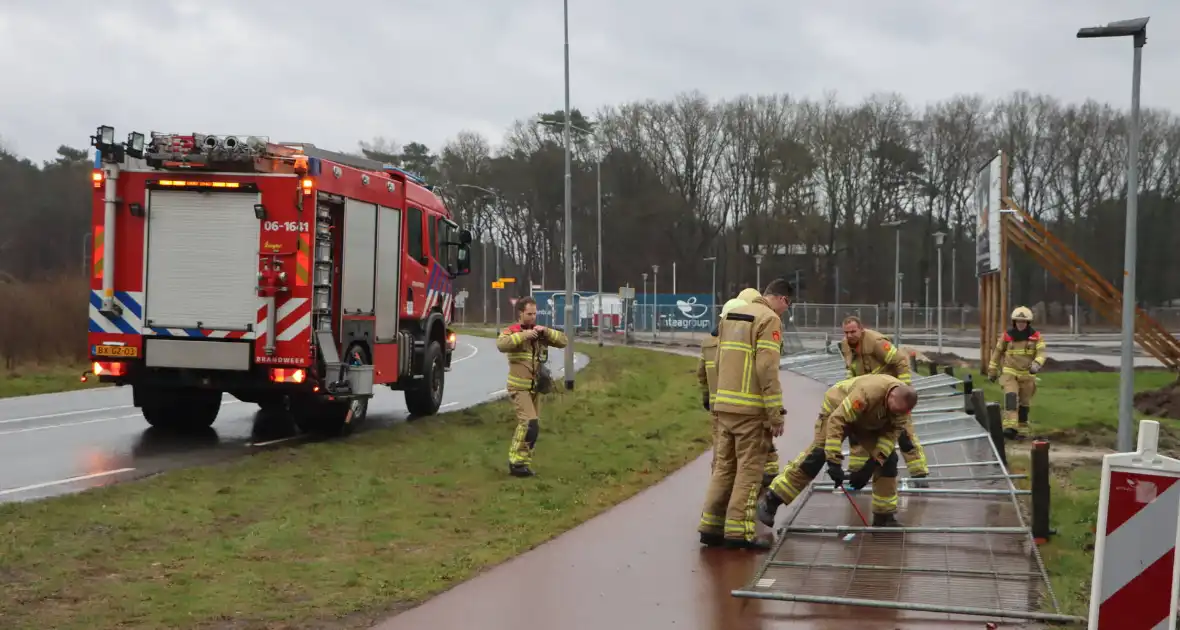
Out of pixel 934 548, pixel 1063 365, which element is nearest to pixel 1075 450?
pixel 934 548

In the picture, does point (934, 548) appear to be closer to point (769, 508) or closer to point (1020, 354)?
point (769, 508)

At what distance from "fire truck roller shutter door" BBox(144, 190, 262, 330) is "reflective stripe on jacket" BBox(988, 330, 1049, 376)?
30.6 feet

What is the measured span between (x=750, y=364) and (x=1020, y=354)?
834 cm

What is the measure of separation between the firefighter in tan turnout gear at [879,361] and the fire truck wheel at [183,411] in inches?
300

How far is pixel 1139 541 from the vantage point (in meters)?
4.36

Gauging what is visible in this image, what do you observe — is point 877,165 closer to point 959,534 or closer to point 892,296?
point 892,296

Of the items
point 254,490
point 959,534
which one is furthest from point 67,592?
point 959,534

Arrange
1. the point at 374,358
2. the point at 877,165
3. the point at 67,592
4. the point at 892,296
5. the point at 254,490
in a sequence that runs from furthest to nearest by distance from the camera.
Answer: the point at 892,296
the point at 877,165
the point at 374,358
the point at 254,490
the point at 67,592

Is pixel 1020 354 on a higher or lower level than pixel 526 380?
higher

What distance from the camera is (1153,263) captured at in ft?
224

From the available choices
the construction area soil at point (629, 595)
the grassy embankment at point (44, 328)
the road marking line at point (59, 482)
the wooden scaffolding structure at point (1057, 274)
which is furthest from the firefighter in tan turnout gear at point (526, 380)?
the wooden scaffolding structure at point (1057, 274)

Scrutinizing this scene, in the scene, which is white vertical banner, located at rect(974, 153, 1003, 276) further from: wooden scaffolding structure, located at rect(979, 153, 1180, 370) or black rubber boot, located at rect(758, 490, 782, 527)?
black rubber boot, located at rect(758, 490, 782, 527)

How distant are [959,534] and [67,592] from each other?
18.9 feet

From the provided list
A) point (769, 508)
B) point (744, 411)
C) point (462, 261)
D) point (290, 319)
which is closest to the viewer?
point (744, 411)
